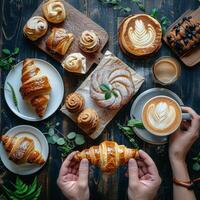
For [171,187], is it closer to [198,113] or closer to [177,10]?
[198,113]

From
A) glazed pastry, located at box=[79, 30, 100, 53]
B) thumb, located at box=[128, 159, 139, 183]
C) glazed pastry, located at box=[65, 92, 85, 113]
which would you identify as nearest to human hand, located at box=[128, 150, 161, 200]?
thumb, located at box=[128, 159, 139, 183]

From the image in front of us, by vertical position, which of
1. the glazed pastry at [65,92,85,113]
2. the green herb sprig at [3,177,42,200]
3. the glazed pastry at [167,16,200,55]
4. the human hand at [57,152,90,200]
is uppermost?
the glazed pastry at [167,16,200,55]

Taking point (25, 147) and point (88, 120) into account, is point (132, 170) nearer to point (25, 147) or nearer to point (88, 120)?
point (88, 120)

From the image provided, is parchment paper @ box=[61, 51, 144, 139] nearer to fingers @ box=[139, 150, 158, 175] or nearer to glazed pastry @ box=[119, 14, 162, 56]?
glazed pastry @ box=[119, 14, 162, 56]

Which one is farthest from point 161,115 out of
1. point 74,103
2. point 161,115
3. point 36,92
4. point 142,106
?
point 36,92

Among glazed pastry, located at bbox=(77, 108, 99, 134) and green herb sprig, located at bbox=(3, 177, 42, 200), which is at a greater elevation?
glazed pastry, located at bbox=(77, 108, 99, 134)

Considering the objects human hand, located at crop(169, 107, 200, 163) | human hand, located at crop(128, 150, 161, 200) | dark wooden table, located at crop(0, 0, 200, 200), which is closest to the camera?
human hand, located at crop(128, 150, 161, 200)

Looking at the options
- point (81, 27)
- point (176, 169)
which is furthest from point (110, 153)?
point (81, 27)
